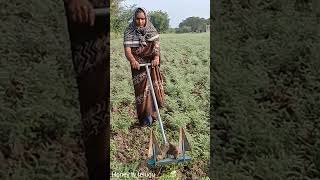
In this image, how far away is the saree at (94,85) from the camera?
500 centimetres

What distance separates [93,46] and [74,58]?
0.84ft

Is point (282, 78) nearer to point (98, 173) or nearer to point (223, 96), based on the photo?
point (223, 96)

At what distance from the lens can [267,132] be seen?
207 inches

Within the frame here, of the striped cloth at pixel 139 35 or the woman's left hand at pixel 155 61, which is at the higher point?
the striped cloth at pixel 139 35

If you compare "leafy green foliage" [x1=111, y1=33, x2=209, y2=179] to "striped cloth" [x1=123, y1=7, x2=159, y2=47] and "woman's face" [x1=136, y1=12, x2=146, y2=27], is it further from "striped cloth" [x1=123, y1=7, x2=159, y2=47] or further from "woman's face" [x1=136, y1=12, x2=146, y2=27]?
"woman's face" [x1=136, y1=12, x2=146, y2=27]

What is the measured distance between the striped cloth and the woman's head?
0.02 metres

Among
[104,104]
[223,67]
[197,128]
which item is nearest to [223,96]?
[223,67]

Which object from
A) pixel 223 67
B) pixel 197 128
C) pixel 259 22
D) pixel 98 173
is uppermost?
pixel 259 22

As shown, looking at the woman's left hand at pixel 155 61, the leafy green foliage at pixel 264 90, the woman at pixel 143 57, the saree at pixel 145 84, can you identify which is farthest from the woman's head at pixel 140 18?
the leafy green foliage at pixel 264 90

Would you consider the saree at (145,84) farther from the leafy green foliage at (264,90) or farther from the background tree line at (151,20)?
the leafy green foliage at (264,90)

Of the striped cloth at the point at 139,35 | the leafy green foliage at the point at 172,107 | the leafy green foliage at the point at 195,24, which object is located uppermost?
the leafy green foliage at the point at 195,24

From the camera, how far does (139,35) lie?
4.91 meters

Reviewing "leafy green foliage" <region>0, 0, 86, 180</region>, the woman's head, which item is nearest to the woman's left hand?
the woman's head

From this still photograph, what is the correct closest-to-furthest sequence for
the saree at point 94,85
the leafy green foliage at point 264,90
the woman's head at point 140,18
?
1. the woman's head at point 140,18
2. the saree at point 94,85
3. the leafy green foliage at point 264,90
